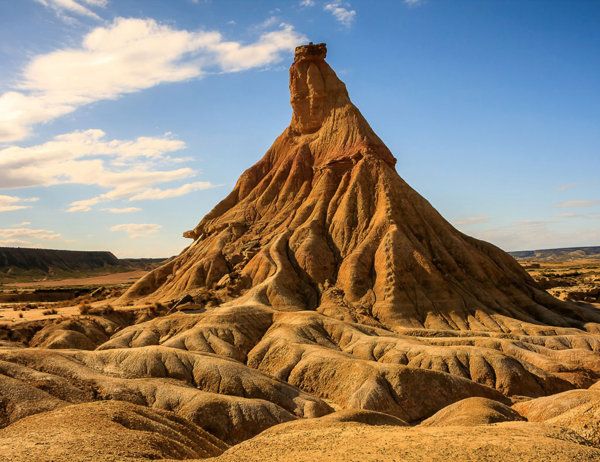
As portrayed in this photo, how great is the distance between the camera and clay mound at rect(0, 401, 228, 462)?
1096 inches

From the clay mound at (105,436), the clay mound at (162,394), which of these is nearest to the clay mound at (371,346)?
the clay mound at (162,394)

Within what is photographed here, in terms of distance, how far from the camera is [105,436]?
101 ft

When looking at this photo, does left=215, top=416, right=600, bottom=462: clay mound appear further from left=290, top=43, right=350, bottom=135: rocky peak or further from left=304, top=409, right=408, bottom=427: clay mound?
left=290, top=43, right=350, bottom=135: rocky peak

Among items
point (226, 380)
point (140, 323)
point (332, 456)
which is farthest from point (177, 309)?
point (332, 456)

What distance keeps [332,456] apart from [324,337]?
40999mm

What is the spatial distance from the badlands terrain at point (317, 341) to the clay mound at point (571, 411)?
15 centimetres

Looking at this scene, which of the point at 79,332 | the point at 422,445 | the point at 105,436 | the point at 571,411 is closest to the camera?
the point at 422,445

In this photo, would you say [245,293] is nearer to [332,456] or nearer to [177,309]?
[177,309]

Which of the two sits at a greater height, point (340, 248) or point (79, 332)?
point (340, 248)

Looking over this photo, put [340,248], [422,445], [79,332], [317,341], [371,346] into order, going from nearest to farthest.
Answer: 1. [422,445]
2. [371,346]
3. [317,341]
4. [79,332]
5. [340,248]

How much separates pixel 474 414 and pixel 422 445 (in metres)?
15.2

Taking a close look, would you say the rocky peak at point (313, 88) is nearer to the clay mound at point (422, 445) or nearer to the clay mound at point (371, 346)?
the clay mound at point (371, 346)

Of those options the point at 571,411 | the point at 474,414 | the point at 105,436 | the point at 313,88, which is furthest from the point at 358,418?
the point at 313,88

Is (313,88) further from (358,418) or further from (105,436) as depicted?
(105,436)
